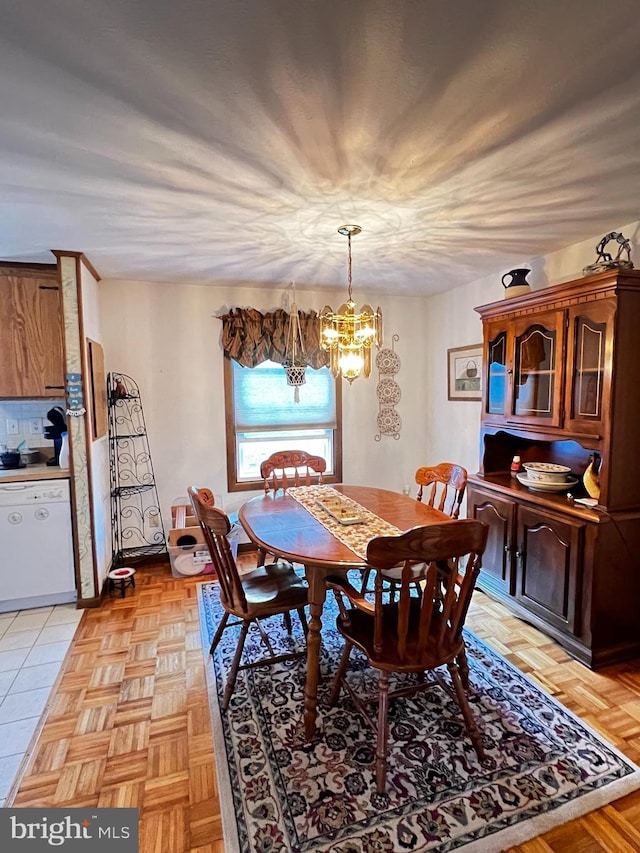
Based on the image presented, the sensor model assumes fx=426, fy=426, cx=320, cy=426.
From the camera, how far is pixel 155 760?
5.72 feet

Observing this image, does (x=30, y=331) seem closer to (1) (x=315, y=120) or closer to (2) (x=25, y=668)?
(2) (x=25, y=668)

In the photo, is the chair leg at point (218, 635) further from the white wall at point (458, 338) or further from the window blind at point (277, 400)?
the white wall at point (458, 338)

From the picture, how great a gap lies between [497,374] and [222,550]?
229cm

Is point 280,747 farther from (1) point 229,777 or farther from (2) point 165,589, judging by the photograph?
(2) point 165,589

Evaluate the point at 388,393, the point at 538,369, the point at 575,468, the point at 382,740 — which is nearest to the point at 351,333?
the point at 538,369

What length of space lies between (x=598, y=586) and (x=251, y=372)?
3098 millimetres

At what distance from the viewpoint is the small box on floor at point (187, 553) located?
11.5 ft

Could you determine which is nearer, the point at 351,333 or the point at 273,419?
the point at 351,333

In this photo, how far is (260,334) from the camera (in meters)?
3.89

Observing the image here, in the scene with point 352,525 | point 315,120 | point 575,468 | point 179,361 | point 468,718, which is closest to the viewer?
point 315,120

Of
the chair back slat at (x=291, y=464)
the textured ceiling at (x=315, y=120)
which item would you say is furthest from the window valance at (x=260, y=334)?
the textured ceiling at (x=315, y=120)

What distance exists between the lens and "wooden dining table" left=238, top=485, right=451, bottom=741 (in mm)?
1834

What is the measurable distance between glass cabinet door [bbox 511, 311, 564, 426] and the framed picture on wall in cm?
86

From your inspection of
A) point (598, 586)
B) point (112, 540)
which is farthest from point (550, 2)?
point (112, 540)
